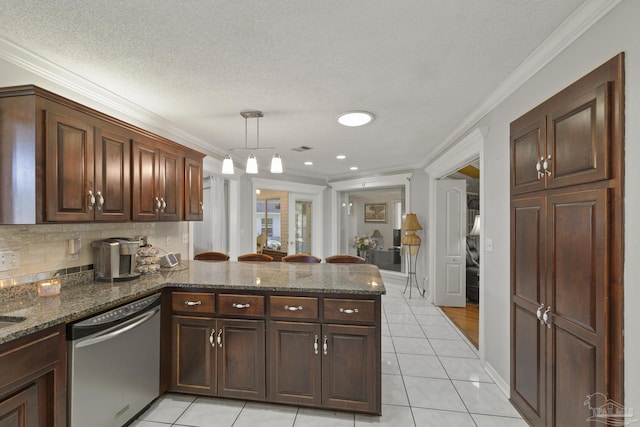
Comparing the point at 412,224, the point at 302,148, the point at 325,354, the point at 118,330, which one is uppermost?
the point at 302,148

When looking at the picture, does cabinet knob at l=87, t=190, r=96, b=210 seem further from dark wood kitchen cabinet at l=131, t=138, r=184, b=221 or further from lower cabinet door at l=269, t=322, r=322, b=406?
lower cabinet door at l=269, t=322, r=322, b=406

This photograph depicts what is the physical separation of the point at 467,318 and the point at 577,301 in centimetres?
300

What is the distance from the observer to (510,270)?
89.5 inches

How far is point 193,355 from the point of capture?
7.46ft

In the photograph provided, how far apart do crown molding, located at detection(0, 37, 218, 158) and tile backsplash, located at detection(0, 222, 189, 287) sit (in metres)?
1.02

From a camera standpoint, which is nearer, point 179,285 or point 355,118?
point 179,285

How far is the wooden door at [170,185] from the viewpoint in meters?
2.71

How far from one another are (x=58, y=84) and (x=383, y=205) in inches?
219

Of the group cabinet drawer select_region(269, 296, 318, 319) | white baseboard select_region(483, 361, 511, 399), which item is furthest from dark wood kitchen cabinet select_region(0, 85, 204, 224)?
white baseboard select_region(483, 361, 511, 399)

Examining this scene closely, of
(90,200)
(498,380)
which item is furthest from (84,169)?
(498,380)

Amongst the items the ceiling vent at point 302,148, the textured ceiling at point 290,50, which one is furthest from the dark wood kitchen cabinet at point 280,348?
the ceiling vent at point 302,148

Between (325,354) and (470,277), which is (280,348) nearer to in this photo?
(325,354)

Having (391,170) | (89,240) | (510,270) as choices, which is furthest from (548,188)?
(391,170)

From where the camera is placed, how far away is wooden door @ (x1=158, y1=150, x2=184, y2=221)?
2.71 meters
